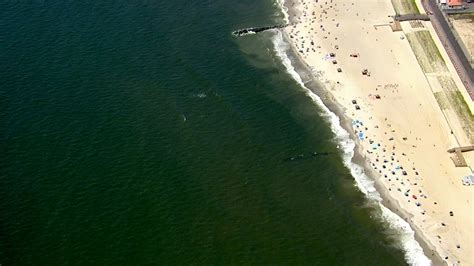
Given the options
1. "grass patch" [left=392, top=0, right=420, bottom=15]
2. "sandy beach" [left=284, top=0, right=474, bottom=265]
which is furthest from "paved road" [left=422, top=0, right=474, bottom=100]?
"sandy beach" [left=284, top=0, right=474, bottom=265]

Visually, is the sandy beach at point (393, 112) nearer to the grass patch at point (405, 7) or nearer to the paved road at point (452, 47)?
the grass patch at point (405, 7)

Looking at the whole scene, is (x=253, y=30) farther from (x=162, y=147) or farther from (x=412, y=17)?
(x=162, y=147)

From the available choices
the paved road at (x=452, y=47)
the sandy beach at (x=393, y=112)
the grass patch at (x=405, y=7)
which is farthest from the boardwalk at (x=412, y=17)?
the grass patch at (x=405, y=7)

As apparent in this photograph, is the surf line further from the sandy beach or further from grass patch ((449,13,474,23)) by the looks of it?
grass patch ((449,13,474,23))

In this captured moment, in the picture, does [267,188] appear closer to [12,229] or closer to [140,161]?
[140,161]

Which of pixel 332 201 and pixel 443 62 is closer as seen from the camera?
pixel 332 201

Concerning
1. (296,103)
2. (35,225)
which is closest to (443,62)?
(296,103)
